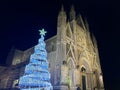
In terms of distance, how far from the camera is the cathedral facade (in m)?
16.0

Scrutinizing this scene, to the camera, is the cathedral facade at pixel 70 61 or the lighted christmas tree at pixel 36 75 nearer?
the lighted christmas tree at pixel 36 75

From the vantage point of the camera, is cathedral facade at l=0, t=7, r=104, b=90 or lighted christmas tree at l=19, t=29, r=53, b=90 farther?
cathedral facade at l=0, t=7, r=104, b=90

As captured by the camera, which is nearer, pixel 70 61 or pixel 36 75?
pixel 36 75

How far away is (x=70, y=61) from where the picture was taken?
19.3 metres

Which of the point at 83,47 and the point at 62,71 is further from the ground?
the point at 83,47

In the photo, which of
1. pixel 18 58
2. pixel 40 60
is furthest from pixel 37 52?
pixel 18 58

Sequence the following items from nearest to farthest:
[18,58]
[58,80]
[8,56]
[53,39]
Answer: [58,80], [53,39], [18,58], [8,56]

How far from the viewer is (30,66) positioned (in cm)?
1134

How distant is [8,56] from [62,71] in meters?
24.8

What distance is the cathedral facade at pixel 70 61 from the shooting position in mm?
16000

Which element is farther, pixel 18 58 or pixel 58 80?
pixel 18 58

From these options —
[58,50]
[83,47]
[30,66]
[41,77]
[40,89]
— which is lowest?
[40,89]

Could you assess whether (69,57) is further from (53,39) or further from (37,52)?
(37,52)

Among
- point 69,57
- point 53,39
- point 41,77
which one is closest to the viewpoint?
point 41,77
